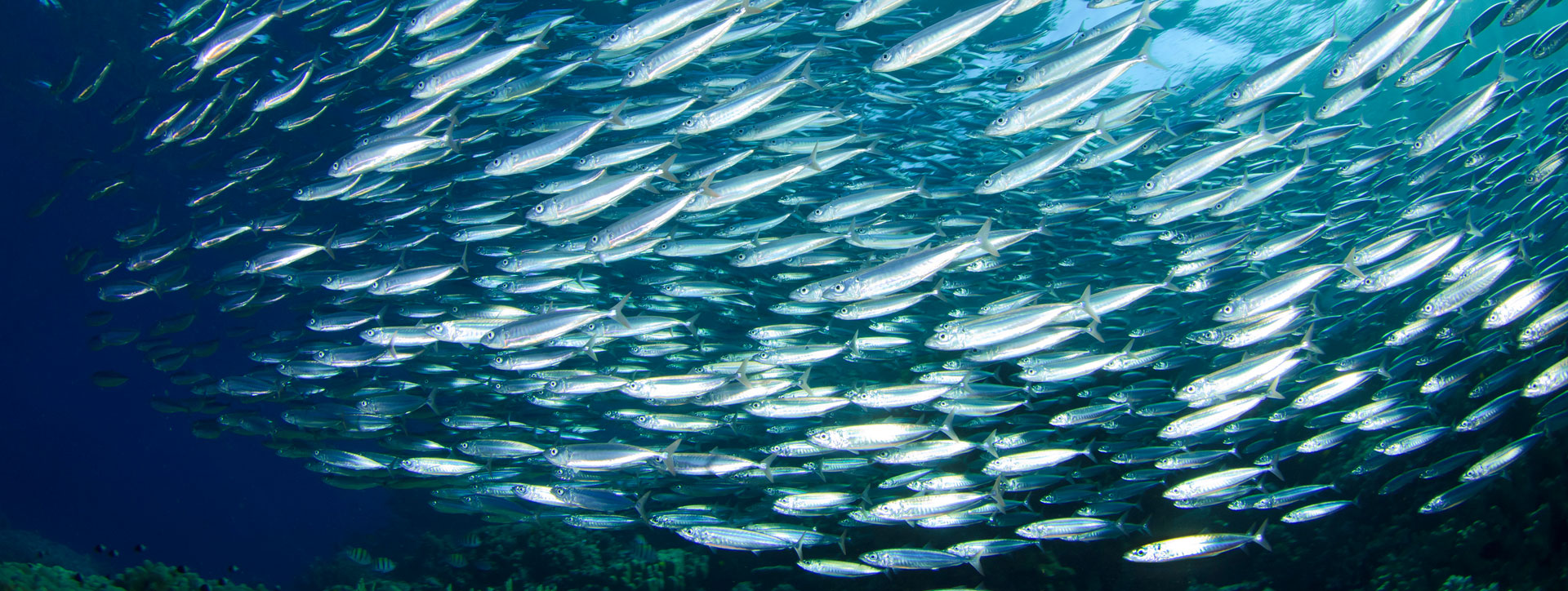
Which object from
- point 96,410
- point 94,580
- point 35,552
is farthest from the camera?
point 96,410

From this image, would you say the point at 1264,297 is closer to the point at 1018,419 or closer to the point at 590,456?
the point at 1018,419

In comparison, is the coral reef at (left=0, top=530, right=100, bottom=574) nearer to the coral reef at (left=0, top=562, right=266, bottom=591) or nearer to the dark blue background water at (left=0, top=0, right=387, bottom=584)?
the dark blue background water at (left=0, top=0, right=387, bottom=584)

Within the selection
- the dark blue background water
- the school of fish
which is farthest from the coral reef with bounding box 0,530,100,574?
the school of fish

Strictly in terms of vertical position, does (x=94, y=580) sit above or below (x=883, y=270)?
below

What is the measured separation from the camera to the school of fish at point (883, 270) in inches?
201

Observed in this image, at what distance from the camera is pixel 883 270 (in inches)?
198

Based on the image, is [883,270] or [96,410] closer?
[883,270]

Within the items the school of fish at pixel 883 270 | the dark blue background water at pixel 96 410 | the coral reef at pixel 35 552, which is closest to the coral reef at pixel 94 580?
the school of fish at pixel 883 270

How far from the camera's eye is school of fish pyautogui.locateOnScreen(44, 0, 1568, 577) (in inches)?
201

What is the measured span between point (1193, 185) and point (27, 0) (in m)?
25.4

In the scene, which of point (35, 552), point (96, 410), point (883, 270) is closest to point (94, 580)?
point (883, 270)

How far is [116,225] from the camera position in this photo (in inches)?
1067

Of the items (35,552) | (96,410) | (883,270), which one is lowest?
(35,552)

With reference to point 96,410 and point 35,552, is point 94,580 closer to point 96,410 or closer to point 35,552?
point 35,552
